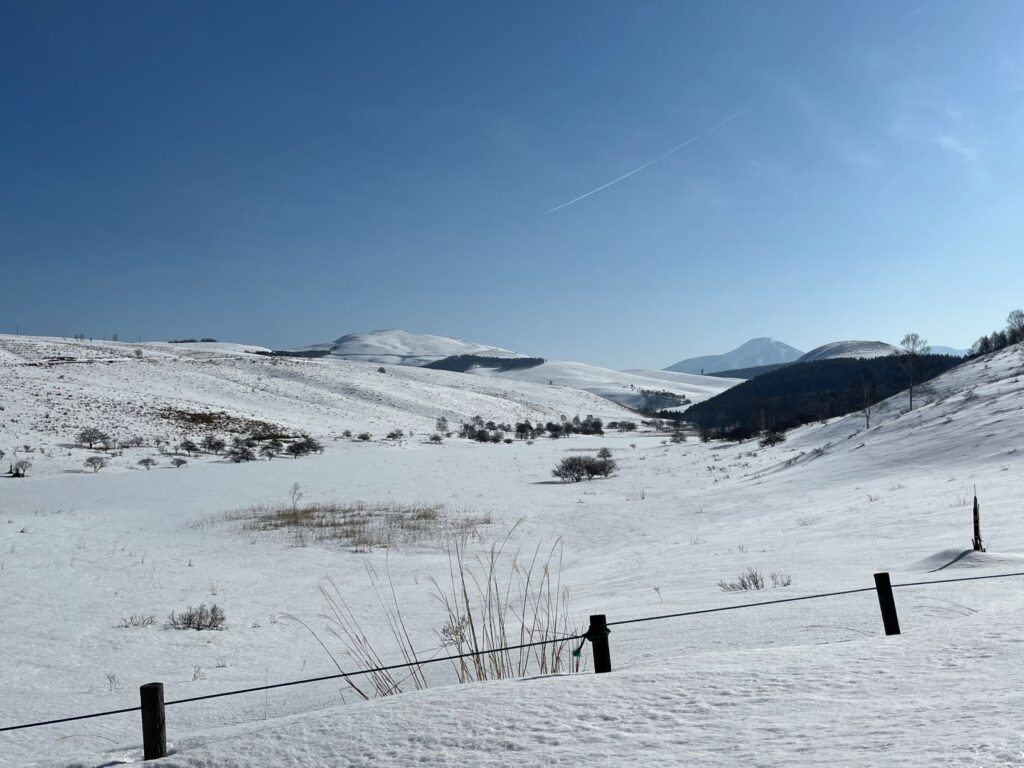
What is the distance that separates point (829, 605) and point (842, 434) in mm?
32966

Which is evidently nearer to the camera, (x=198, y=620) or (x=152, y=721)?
(x=152, y=721)

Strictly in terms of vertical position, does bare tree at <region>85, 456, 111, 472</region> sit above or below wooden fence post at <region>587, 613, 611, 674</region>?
above

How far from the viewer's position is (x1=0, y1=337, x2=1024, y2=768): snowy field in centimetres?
307

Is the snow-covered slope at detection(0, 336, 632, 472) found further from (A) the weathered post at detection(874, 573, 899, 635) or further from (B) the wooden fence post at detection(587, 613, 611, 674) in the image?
(A) the weathered post at detection(874, 573, 899, 635)

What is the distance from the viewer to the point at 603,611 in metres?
8.07

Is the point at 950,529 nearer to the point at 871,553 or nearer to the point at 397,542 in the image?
the point at 871,553

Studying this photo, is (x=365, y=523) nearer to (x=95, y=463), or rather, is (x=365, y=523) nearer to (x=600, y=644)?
(x=600, y=644)

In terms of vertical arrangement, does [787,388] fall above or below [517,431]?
above

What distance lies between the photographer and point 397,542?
16391 mm

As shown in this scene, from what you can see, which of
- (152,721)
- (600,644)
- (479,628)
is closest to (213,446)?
(479,628)

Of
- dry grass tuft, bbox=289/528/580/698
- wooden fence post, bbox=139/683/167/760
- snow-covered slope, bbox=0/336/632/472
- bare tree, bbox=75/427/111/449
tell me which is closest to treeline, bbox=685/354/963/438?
snow-covered slope, bbox=0/336/632/472

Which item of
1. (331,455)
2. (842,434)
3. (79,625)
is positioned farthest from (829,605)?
(331,455)

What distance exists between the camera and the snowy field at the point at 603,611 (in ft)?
10.1

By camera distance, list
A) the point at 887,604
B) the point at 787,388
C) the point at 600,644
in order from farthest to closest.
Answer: the point at 787,388
the point at 887,604
the point at 600,644
